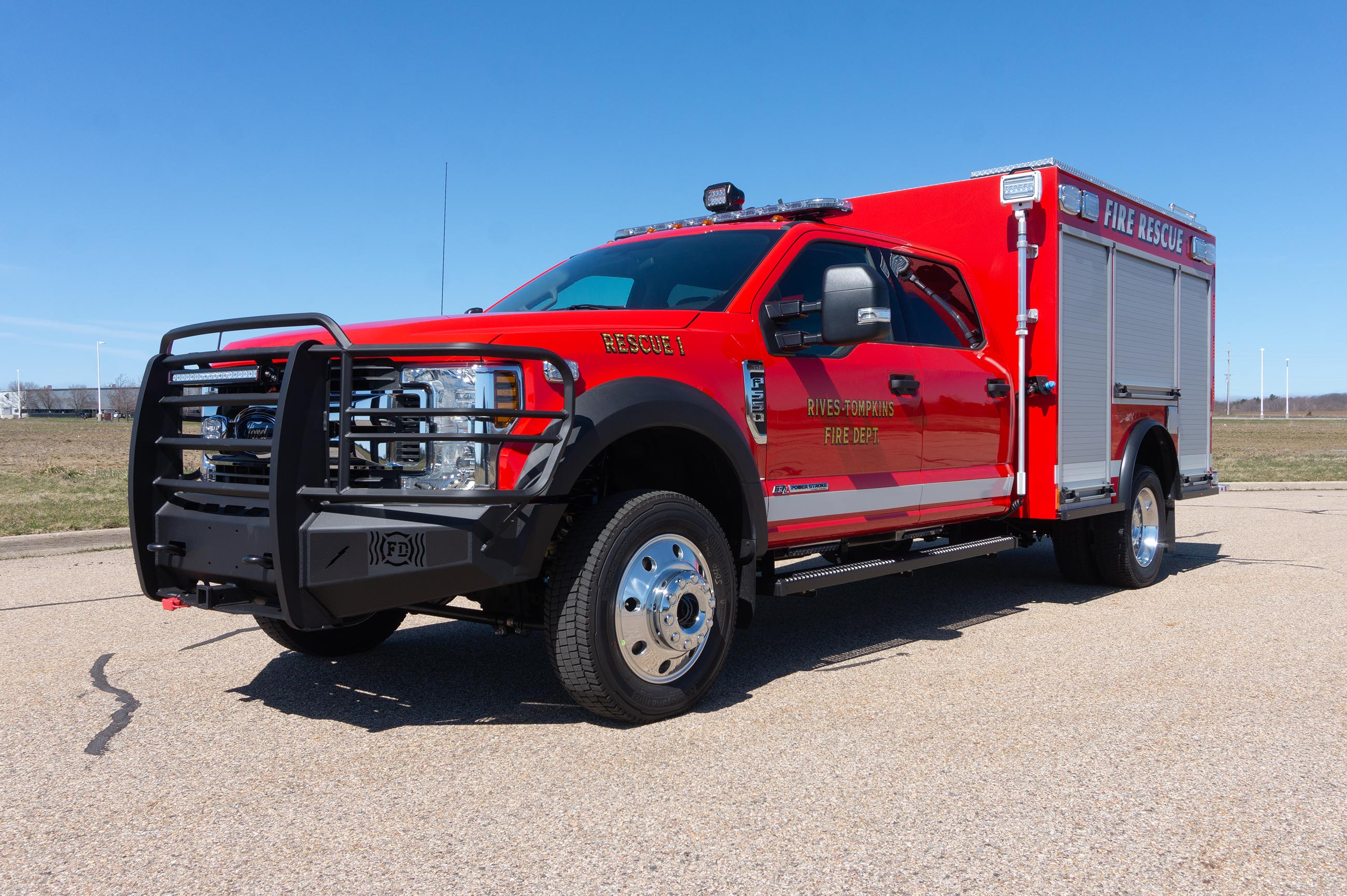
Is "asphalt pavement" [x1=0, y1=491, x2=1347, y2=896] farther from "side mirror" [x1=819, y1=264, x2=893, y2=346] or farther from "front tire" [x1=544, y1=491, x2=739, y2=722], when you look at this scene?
"side mirror" [x1=819, y1=264, x2=893, y2=346]

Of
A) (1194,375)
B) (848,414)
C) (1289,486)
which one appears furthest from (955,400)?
(1289,486)

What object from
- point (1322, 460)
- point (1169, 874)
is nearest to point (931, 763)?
point (1169, 874)

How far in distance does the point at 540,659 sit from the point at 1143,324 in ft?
17.2

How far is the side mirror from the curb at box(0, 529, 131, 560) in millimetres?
7654

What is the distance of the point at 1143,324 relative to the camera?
789 centimetres

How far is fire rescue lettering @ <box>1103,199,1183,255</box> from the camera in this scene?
7.36 m

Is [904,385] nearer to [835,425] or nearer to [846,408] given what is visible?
[846,408]

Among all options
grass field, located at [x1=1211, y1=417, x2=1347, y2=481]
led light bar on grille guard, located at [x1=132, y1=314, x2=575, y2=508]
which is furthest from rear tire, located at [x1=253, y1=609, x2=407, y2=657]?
grass field, located at [x1=1211, y1=417, x2=1347, y2=481]

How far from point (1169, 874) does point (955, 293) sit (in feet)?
13.9

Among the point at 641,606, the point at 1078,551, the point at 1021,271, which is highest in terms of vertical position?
the point at 1021,271

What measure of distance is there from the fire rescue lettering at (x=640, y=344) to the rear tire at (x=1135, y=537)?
4.56 m

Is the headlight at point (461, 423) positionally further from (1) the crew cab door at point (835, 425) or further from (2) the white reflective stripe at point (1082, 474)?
(2) the white reflective stripe at point (1082, 474)

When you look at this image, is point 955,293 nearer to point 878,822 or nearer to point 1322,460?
point 878,822

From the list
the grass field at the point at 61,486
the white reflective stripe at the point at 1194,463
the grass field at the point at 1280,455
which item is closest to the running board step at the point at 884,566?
the white reflective stripe at the point at 1194,463
